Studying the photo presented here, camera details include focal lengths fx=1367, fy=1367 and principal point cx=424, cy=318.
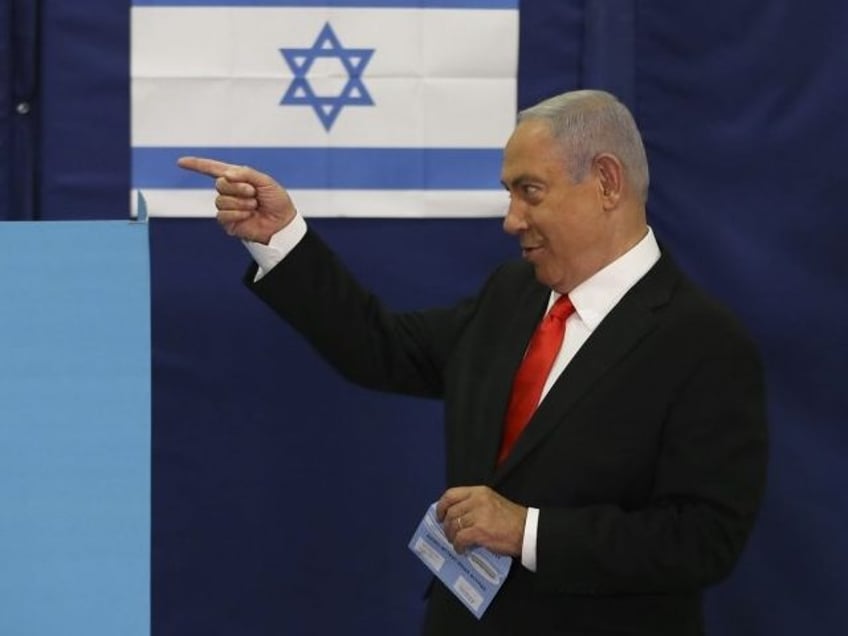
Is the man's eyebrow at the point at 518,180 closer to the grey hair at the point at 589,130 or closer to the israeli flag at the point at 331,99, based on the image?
the grey hair at the point at 589,130

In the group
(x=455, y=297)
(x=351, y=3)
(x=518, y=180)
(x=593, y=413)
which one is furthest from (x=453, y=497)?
(x=351, y=3)

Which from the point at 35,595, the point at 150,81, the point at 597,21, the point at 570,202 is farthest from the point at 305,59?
the point at 35,595

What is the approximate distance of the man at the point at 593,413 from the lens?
1.69 metres

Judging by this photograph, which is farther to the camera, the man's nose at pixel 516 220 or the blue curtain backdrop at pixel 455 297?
the blue curtain backdrop at pixel 455 297

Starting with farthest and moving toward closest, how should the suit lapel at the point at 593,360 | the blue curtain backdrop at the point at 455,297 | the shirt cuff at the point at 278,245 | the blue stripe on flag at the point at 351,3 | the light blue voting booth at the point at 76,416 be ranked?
the blue curtain backdrop at the point at 455,297 → the blue stripe on flag at the point at 351,3 → the shirt cuff at the point at 278,245 → the suit lapel at the point at 593,360 → the light blue voting booth at the point at 76,416

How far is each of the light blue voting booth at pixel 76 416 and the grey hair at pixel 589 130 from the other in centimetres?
55

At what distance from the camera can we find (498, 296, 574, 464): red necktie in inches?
71.8

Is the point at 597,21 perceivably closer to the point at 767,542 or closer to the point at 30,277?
the point at 767,542

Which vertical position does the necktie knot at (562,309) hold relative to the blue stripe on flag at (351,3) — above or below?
below

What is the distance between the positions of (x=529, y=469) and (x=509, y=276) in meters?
0.36

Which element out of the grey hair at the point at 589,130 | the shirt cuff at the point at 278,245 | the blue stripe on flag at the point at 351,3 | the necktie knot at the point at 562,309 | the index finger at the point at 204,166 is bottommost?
the necktie knot at the point at 562,309

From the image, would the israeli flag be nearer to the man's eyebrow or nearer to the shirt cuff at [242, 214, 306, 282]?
the shirt cuff at [242, 214, 306, 282]

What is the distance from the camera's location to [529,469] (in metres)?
1.76

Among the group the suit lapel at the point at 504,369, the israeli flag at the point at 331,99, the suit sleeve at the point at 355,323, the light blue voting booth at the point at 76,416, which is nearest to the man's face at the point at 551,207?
the suit lapel at the point at 504,369
